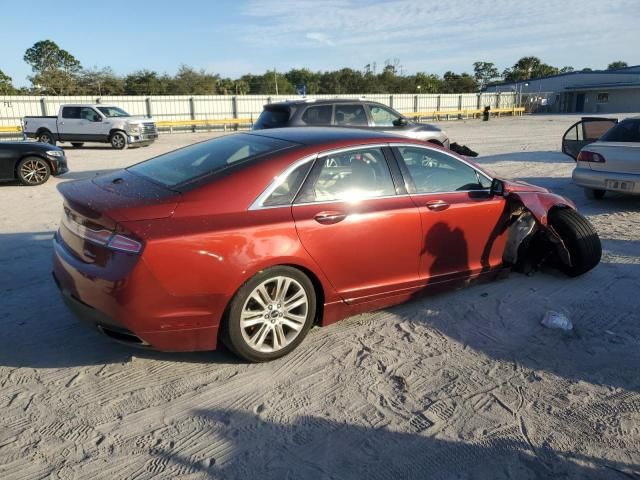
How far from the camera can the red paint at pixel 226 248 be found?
3197 mm

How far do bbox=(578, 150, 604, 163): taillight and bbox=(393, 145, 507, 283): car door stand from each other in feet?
15.5

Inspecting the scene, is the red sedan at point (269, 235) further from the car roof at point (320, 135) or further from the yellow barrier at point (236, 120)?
the yellow barrier at point (236, 120)

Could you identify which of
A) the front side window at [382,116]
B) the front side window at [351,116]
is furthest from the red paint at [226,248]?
the front side window at [382,116]

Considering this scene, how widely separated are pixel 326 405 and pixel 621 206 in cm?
761

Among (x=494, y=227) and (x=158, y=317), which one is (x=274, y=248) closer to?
(x=158, y=317)

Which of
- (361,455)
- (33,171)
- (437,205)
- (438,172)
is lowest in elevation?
(361,455)

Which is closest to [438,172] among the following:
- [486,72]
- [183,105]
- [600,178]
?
[600,178]

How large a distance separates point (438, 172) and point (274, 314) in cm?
203

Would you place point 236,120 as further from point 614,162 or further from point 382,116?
point 614,162

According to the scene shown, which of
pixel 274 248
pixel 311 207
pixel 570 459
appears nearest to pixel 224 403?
pixel 274 248

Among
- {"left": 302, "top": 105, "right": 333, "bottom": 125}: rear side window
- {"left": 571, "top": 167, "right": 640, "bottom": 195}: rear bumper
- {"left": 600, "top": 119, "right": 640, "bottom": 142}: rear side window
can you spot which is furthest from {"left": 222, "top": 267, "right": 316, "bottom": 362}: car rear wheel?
{"left": 302, "top": 105, "right": 333, "bottom": 125}: rear side window

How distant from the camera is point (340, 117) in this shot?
36.9 ft

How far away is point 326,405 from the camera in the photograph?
128 inches

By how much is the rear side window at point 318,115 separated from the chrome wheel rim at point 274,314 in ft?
24.7
